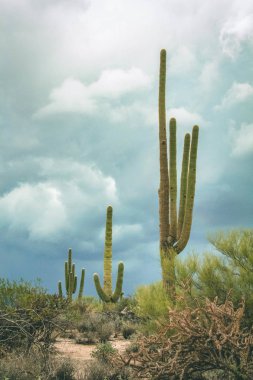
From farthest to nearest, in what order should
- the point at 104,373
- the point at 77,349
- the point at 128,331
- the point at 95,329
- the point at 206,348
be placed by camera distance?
the point at 95,329 → the point at 128,331 → the point at 77,349 → the point at 104,373 → the point at 206,348

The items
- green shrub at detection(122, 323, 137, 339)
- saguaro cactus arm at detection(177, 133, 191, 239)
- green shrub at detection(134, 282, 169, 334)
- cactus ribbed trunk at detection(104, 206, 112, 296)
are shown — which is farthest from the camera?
cactus ribbed trunk at detection(104, 206, 112, 296)

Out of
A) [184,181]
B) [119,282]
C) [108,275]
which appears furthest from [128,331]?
[184,181]

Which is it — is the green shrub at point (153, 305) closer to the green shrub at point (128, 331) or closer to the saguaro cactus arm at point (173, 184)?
the saguaro cactus arm at point (173, 184)

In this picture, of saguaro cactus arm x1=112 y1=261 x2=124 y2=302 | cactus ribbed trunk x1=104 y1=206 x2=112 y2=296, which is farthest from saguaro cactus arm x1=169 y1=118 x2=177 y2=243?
saguaro cactus arm x1=112 y1=261 x2=124 y2=302

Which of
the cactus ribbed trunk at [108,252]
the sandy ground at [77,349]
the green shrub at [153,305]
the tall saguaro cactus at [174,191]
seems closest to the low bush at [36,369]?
the sandy ground at [77,349]

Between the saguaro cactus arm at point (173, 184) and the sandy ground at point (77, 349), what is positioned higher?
the saguaro cactus arm at point (173, 184)

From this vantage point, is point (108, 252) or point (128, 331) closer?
point (128, 331)

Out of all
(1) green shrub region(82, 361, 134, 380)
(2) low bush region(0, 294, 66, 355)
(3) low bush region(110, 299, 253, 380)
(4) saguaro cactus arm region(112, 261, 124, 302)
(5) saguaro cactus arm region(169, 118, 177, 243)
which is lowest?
(1) green shrub region(82, 361, 134, 380)

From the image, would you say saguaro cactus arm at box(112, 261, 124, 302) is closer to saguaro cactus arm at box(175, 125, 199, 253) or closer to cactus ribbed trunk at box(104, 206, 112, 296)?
cactus ribbed trunk at box(104, 206, 112, 296)

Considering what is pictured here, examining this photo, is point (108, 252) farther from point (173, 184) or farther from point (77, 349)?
point (77, 349)

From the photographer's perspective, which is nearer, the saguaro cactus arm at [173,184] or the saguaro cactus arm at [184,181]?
the saguaro cactus arm at [173,184]

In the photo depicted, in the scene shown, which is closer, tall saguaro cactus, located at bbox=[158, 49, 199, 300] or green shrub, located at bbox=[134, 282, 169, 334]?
green shrub, located at bbox=[134, 282, 169, 334]

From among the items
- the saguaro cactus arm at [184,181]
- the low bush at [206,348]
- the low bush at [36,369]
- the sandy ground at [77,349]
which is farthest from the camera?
the saguaro cactus arm at [184,181]

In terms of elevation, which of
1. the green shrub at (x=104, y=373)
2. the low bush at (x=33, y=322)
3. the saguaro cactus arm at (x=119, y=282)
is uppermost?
the saguaro cactus arm at (x=119, y=282)
